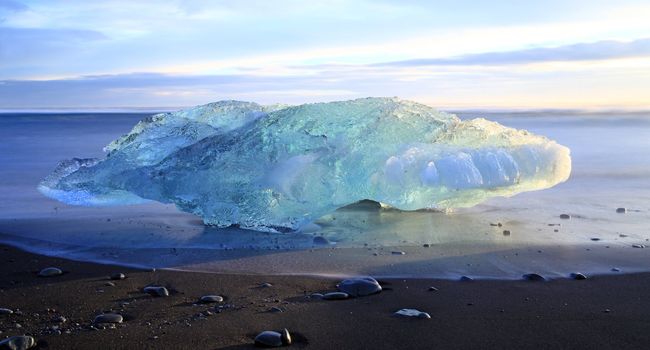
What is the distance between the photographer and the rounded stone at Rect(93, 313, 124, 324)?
11.9ft

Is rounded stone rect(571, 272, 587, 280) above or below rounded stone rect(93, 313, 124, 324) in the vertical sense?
above

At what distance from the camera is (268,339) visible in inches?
130

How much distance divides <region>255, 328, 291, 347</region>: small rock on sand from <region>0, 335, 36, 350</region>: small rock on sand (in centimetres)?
110

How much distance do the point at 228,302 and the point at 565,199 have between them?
5.51m

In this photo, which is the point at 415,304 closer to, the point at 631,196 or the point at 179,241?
the point at 179,241

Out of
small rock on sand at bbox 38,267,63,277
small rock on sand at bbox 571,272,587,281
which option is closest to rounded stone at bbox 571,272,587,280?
small rock on sand at bbox 571,272,587,281

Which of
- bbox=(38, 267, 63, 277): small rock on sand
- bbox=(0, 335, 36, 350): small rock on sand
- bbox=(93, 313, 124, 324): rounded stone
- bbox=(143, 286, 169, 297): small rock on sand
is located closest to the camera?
bbox=(0, 335, 36, 350): small rock on sand

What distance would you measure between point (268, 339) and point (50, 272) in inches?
86.5

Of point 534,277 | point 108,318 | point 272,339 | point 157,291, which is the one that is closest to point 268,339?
point 272,339

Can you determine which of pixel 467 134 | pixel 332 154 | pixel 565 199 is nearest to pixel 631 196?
pixel 565 199

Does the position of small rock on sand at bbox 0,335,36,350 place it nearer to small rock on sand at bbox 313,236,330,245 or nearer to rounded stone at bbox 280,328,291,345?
rounded stone at bbox 280,328,291,345

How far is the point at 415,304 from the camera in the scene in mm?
3994

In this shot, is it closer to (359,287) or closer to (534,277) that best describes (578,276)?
(534,277)

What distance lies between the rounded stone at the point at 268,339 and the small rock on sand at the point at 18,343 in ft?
3.62
